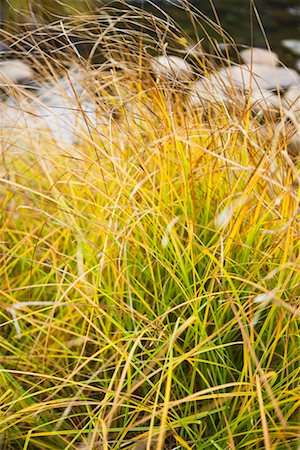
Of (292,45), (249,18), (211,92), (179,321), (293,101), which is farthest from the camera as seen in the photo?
(249,18)

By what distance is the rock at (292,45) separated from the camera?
13.9 feet

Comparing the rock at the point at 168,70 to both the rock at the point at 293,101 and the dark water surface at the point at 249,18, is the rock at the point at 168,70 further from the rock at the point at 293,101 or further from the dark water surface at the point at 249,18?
the dark water surface at the point at 249,18

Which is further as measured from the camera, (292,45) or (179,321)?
(292,45)

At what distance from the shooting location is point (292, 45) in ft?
14.1

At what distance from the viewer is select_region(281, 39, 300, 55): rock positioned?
425 centimetres

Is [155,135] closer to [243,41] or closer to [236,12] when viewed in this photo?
[243,41]

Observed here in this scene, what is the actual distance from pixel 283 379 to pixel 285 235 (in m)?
0.25

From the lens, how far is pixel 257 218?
1.38m

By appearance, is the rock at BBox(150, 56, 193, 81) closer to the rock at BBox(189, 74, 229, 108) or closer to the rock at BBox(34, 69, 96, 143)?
the rock at BBox(189, 74, 229, 108)

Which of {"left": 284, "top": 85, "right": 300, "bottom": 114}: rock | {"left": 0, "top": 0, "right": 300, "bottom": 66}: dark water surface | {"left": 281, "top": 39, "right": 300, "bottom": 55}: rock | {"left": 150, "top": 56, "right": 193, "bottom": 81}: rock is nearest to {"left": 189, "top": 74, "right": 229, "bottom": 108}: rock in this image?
{"left": 150, "top": 56, "right": 193, "bottom": 81}: rock

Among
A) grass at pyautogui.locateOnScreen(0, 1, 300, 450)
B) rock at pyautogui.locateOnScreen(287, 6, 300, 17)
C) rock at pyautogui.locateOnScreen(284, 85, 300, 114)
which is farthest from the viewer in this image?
rock at pyautogui.locateOnScreen(287, 6, 300, 17)

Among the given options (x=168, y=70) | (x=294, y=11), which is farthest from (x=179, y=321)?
(x=294, y=11)

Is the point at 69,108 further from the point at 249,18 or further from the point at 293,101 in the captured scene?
the point at 249,18

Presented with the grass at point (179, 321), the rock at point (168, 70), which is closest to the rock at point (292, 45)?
the rock at point (168, 70)
